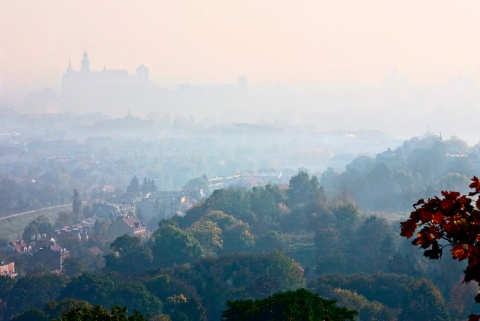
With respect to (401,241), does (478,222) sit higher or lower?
higher

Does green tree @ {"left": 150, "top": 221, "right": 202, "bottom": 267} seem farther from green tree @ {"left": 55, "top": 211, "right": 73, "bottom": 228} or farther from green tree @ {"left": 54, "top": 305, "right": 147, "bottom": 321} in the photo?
green tree @ {"left": 55, "top": 211, "right": 73, "bottom": 228}

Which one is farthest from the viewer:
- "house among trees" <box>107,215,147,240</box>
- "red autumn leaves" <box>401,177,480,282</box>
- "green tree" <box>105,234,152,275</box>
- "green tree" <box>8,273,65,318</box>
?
"house among trees" <box>107,215,147,240</box>

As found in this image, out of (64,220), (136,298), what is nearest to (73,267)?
(136,298)

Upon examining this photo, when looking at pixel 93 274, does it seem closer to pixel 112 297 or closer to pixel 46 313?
pixel 112 297

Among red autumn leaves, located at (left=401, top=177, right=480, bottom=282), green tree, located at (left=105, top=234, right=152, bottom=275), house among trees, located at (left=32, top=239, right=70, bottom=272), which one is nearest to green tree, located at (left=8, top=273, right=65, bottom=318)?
green tree, located at (left=105, top=234, right=152, bottom=275)

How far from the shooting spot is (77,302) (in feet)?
121

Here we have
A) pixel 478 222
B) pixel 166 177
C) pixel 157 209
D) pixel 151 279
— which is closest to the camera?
pixel 478 222

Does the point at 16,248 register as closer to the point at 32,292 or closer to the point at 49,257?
the point at 49,257

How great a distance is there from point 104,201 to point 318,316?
10208 cm

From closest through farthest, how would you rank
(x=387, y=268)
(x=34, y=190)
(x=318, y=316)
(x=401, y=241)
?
Answer: (x=318, y=316) → (x=387, y=268) → (x=401, y=241) → (x=34, y=190)

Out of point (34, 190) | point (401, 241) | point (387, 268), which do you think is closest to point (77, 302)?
point (387, 268)

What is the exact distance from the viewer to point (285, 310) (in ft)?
72.9

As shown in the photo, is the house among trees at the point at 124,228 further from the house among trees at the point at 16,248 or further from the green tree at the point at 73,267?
the green tree at the point at 73,267

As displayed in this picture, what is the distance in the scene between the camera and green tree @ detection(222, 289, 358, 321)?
870 inches
